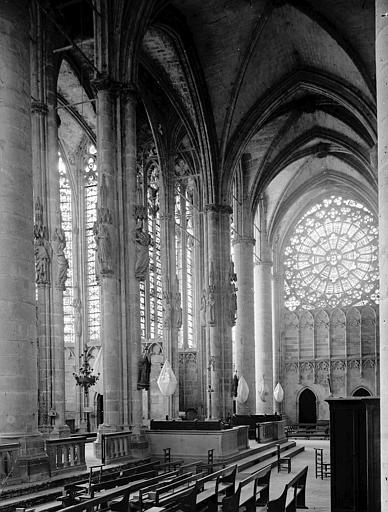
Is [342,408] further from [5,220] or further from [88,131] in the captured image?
[88,131]

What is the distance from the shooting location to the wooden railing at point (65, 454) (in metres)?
14.2

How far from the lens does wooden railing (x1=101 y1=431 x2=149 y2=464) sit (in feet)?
54.6

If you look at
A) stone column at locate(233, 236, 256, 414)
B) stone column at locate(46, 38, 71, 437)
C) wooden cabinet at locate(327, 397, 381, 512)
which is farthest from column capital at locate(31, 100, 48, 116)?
stone column at locate(233, 236, 256, 414)

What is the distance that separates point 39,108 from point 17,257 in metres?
8.29

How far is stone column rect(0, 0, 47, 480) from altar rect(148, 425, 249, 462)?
20.6 ft

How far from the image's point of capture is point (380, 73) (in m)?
6.38

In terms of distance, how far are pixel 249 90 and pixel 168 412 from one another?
46.4 feet

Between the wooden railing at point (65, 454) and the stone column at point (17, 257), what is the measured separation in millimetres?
1055

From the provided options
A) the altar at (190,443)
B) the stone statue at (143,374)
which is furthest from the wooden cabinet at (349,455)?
the altar at (190,443)

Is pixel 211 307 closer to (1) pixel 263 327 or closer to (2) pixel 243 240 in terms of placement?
(2) pixel 243 240

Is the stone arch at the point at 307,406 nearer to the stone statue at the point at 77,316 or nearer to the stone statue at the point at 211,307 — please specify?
the stone statue at the point at 211,307

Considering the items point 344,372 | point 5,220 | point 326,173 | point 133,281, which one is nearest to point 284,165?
point 326,173

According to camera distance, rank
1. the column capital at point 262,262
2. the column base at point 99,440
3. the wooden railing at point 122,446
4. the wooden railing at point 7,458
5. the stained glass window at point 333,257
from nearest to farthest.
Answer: the wooden railing at point 7,458 → the wooden railing at point 122,446 → the column base at point 99,440 → the column capital at point 262,262 → the stained glass window at point 333,257

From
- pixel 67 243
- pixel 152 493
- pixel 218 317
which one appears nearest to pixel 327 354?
pixel 218 317
